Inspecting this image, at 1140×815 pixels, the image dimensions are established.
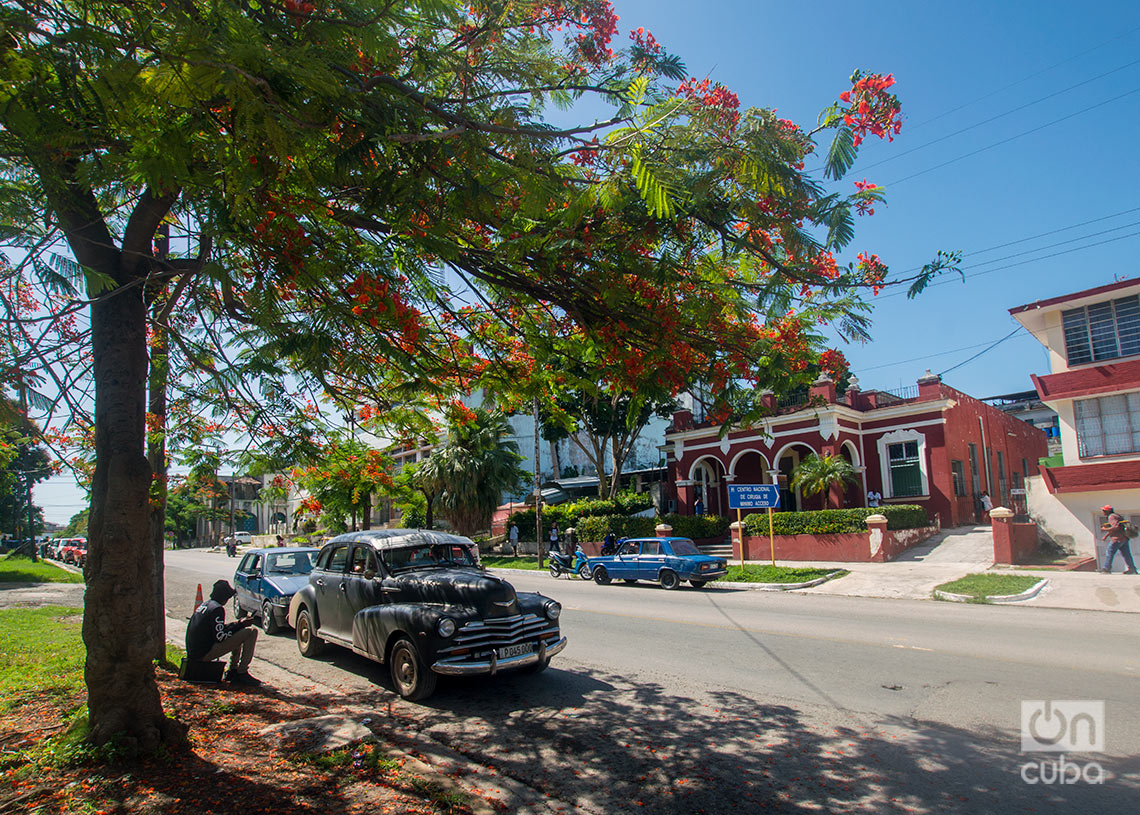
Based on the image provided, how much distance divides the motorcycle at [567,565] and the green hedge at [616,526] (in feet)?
17.8

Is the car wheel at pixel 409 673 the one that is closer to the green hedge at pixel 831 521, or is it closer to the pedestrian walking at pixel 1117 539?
the pedestrian walking at pixel 1117 539

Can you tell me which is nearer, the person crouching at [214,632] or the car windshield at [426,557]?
the person crouching at [214,632]

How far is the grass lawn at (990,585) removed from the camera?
15.2m

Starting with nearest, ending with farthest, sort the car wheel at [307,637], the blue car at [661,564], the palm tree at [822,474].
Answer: the car wheel at [307,637], the blue car at [661,564], the palm tree at [822,474]

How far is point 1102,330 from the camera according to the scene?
21.2 meters

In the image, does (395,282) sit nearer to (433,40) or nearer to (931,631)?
(433,40)

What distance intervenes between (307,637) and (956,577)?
645 inches

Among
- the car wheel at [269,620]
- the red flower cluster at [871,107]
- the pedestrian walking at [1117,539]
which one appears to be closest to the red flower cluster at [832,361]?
the red flower cluster at [871,107]

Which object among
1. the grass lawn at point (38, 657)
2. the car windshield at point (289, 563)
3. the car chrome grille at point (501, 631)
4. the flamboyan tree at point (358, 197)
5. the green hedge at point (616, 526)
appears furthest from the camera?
the green hedge at point (616, 526)

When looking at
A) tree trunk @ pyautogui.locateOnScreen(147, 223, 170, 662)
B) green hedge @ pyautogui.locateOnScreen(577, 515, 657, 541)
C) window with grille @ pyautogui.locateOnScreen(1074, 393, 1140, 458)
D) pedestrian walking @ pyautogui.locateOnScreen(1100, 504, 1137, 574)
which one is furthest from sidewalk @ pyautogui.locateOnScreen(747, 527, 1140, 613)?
tree trunk @ pyautogui.locateOnScreen(147, 223, 170, 662)

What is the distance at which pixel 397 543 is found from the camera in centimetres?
856

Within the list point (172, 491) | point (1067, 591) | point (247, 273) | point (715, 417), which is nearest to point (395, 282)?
point (247, 273)

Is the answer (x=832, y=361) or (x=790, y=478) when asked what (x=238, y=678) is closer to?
(x=832, y=361)

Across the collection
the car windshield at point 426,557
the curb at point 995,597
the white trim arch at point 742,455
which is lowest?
the curb at point 995,597
